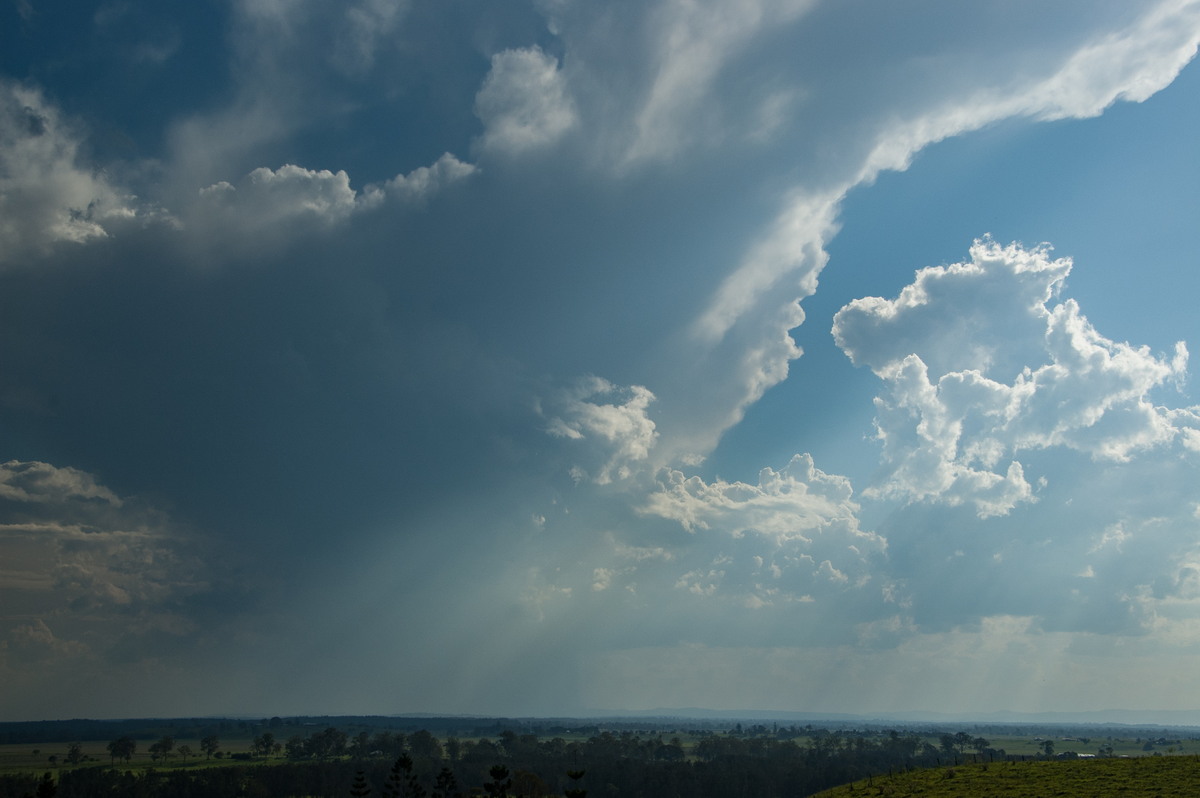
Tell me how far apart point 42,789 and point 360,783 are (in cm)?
4866

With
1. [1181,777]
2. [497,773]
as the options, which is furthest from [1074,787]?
[497,773]

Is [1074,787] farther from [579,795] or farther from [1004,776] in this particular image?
[579,795]

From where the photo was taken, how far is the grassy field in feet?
279

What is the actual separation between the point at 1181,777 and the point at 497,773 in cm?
7456

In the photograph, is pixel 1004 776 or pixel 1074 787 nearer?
pixel 1074 787

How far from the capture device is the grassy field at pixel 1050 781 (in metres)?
85.1

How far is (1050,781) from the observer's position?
93.6m

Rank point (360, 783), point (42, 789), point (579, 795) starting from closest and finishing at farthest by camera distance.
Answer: point (42, 789), point (579, 795), point (360, 783)

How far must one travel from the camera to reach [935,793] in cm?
9238

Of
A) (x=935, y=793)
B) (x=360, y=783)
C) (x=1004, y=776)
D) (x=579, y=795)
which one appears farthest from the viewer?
(x=360, y=783)

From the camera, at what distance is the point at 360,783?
389 ft

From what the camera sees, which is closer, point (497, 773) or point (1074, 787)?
point (1074, 787)

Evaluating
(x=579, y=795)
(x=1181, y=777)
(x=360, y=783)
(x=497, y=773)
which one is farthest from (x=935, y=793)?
(x=360, y=783)

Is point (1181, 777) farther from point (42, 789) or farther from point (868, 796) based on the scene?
point (42, 789)
